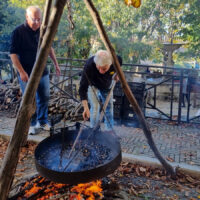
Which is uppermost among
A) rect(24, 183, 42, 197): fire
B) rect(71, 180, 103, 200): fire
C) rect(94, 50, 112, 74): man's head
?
rect(94, 50, 112, 74): man's head

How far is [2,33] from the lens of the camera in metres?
Result: 10.8

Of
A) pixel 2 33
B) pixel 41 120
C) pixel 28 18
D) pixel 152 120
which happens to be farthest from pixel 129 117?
pixel 2 33

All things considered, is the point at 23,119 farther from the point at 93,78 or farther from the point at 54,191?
the point at 93,78

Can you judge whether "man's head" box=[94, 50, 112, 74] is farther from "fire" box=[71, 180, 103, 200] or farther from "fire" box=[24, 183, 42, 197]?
"fire" box=[24, 183, 42, 197]

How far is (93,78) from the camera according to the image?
4043 millimetres

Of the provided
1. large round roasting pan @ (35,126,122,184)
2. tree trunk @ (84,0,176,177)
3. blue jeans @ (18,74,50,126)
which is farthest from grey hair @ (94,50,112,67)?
blue jeans @ (18,74,50,126)

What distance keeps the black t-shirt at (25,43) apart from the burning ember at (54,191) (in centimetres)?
248

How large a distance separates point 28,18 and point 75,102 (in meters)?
3.14

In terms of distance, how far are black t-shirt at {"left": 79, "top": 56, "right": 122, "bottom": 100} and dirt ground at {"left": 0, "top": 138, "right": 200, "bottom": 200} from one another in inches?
57.4

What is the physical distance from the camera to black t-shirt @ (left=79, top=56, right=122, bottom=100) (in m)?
3.71

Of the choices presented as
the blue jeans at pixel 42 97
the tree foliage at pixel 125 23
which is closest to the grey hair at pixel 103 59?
the blue jeans at pixel 42 97

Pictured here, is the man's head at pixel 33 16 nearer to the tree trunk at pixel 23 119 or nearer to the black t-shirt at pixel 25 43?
the black t-shirt at pixel 25 43

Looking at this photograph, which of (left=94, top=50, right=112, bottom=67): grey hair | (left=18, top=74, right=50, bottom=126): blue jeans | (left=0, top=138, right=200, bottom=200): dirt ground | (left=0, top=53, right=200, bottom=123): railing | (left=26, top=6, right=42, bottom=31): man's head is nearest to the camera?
(left=0, top=138, right=200, bottom=200): dirt ground

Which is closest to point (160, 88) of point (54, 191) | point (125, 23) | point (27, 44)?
point (125, 23)
